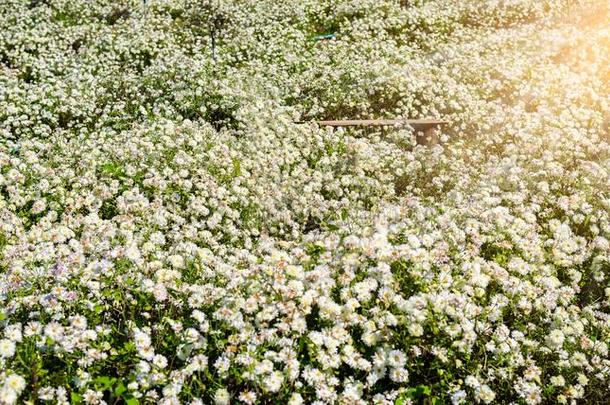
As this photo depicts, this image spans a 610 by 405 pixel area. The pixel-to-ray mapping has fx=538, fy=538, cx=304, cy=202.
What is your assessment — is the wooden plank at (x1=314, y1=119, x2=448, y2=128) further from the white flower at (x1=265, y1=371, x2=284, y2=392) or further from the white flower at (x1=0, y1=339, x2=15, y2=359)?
the white flower at (x1=0, y1=339, x2=15, y2=359)

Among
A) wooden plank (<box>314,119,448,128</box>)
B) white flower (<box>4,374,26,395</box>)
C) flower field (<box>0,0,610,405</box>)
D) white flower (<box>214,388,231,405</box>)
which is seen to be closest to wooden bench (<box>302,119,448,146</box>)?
wooden plank (<box>314,119,448,128</box>)

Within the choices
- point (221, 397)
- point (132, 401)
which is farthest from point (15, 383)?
point (221, 397)

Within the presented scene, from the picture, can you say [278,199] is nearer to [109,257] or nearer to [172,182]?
[172,182]

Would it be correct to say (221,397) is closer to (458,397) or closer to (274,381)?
(274,381)

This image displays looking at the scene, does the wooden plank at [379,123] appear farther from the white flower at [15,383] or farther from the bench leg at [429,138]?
the white flower at [15,383]

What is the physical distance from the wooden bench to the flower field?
32 cm

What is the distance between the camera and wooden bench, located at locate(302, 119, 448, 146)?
974 cm

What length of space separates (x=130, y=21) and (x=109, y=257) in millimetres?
13424

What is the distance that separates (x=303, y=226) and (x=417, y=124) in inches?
157

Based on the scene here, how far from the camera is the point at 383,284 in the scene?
4.69 meters

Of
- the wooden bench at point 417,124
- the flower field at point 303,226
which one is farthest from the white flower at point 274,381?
the wooden bench at point 417,124

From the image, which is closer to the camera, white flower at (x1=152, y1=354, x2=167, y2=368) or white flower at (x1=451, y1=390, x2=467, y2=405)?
white flower at (x1=152, y1=354, x2=167, y2=368)

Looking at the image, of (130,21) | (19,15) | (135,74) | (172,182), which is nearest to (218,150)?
(172,182)

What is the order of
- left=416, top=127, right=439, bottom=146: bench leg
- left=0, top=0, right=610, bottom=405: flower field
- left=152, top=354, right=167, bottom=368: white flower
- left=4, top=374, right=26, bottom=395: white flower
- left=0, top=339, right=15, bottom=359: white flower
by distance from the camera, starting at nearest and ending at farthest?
left=4, top=374, right=26, bottom=395: white flower → left=0, top=339, right=15, bottom=359: white flower → left=152, top=354, right=167, bottom=368: white flower → left=0, top=0, right=610, bottom=405: flower field → left=416, top=127, right=439, bottom=146: bench leg
